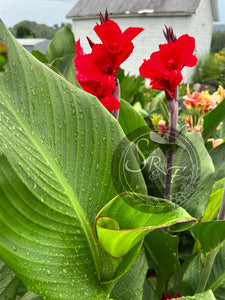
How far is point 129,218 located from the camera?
1.31 ft

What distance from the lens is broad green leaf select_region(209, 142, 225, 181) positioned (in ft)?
2.46

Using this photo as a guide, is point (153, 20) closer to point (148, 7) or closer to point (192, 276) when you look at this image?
point (148, 7)

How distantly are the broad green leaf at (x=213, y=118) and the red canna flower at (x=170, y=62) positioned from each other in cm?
35

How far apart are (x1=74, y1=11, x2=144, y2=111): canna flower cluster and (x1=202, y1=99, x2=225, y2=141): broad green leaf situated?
433mm

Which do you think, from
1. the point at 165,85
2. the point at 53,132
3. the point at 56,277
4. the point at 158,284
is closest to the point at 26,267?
the point at 56,277

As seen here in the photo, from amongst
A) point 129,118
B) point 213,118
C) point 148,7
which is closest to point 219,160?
point 213,118

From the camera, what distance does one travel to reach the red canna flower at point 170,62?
454 millimetres

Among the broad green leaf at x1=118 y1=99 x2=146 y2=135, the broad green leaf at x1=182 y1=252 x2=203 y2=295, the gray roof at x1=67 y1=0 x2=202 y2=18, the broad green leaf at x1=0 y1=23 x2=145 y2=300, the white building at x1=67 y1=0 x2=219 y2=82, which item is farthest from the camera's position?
the gray roof at x1=67 y1=0 x2=202 y2=18

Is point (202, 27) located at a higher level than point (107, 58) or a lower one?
lower

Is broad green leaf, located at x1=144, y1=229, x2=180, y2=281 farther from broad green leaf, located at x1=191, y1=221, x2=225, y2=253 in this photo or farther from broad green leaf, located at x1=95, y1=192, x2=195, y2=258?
broad green leaf, located at x1=95, y1=192, x2=195, y2=258

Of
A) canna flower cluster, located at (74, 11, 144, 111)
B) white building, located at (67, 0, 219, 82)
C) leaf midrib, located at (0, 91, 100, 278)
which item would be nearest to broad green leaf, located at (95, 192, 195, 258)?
leaf midrib, located at (0, 91, 100, 278)

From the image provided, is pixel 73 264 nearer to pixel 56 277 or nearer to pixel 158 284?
pixel 56 277

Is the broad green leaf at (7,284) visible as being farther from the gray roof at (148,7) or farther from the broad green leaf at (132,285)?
the gray roof at (148,7)

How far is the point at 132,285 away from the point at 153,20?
40.8 feet
